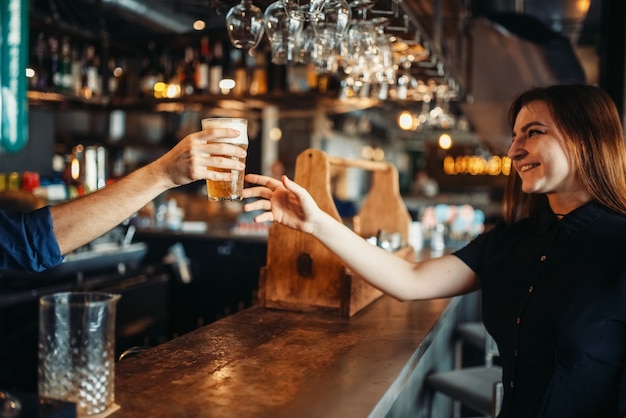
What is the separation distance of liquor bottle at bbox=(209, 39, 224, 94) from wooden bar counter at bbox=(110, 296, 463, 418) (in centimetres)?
342

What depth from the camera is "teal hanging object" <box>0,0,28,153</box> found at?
2754mm

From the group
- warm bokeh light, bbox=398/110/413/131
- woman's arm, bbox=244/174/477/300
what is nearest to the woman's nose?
woman's arm, bbox=244/174/477/300

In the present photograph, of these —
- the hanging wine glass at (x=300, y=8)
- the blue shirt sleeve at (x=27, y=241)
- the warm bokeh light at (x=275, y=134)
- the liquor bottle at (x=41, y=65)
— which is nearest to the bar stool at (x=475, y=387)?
the hanging wine glass at (x=300, y=8)

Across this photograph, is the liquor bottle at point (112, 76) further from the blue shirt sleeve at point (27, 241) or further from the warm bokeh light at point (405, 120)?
the blue shirt sleeve at point (27, 241)

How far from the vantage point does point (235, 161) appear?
1.31 m

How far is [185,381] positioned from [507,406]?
0.83 m

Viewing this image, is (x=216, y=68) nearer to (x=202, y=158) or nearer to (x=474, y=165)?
(x=202, y=158)

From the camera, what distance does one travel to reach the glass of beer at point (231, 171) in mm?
1321

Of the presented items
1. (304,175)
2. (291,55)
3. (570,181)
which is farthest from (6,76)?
(570,181)

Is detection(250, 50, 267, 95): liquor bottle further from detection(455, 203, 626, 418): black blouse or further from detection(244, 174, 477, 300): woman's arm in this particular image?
detection(455, 203, 626, 418): black blouse

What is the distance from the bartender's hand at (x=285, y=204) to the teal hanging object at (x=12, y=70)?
5.72 feet

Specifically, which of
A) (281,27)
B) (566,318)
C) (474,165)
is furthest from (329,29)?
(474,165)

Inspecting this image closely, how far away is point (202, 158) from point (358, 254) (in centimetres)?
54

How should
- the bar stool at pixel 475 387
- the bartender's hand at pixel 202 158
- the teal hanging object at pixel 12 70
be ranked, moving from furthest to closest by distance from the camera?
1. the teal hanging object at pixel 12 70
2. the bar stool at pixel 475 387
3. the bartender's hand at pixel 202 158
